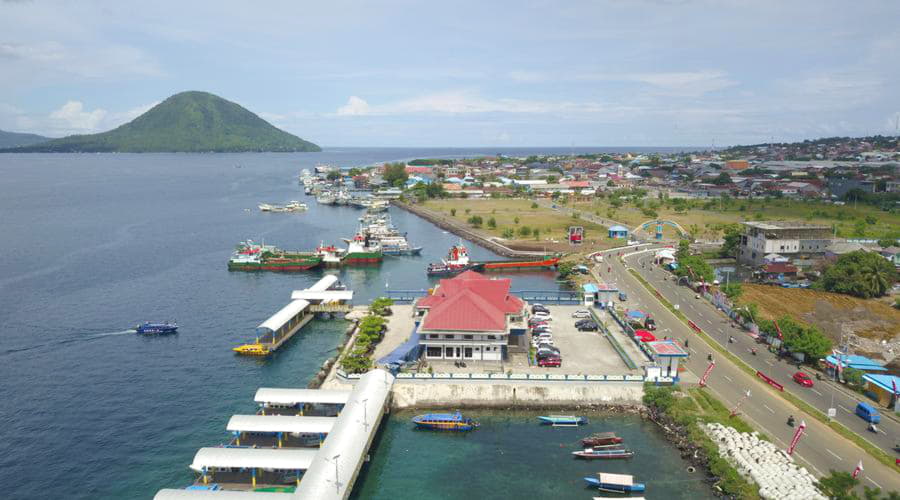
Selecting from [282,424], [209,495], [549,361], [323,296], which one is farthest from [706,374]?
[323,296]

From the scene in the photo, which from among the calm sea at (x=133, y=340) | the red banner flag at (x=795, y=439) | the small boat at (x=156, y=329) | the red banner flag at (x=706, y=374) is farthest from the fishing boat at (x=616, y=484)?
the small boat at (x=156, y=329)

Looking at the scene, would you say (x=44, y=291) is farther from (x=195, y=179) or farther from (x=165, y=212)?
(x=195, y=179)

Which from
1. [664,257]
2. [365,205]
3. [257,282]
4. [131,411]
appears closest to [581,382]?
[131,411]

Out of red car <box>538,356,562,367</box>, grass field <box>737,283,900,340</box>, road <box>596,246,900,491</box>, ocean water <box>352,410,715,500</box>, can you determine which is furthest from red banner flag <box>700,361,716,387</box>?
grass field <box>737,283,900,340</box>

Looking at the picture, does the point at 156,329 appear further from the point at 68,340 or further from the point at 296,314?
the point at 296,314

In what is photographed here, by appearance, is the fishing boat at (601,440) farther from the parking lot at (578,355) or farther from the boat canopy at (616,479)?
the parking lot at (578,355)

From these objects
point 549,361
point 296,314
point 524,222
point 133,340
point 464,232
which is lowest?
point 133,340
